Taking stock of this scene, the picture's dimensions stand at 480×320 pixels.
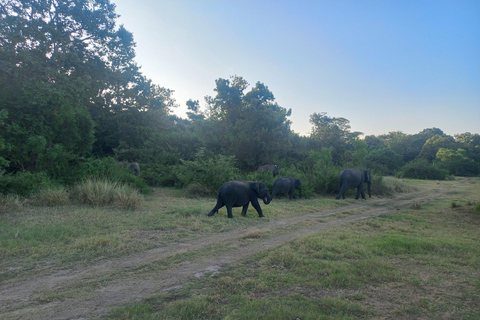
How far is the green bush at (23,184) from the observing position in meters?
10.8

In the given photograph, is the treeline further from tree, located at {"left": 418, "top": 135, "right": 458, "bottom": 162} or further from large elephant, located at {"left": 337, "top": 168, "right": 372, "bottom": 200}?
tree, located at {"left": 418, "top": 135, "right": 458, "bottom": 162}

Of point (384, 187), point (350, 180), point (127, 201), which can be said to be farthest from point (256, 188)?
point (384, 187)

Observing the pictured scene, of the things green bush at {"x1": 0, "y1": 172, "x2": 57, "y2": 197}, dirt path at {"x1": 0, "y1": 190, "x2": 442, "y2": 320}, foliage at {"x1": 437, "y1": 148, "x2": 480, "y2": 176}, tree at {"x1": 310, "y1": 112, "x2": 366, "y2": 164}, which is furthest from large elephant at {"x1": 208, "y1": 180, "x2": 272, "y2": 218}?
foliage at {"x1": 437, "y1": 148, "x2": 480, "y2": 176}

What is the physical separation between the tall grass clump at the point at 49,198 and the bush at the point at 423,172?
35181 millimetres

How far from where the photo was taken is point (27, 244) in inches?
254

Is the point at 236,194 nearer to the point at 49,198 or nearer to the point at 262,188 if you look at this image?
the point at 262,188

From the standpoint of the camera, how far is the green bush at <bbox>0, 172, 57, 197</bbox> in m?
10.8

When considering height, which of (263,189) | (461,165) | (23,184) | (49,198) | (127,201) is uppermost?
(461,165)

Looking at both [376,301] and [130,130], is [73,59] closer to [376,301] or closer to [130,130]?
[130,130]

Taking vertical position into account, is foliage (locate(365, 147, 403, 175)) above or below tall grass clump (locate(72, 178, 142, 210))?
above

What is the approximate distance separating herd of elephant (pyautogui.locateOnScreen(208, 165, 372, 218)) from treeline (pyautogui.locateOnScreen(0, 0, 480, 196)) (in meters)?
1.52

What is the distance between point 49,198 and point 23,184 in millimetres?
1420

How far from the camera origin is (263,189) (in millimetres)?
10922

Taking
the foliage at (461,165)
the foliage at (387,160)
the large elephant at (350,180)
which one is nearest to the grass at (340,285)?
the large elephant at (350,180)
